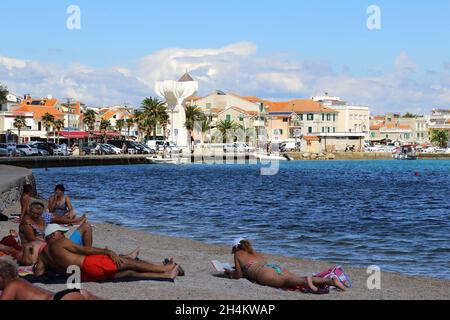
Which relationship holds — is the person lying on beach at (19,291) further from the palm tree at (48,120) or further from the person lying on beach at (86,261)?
the palm tree at (48,120)

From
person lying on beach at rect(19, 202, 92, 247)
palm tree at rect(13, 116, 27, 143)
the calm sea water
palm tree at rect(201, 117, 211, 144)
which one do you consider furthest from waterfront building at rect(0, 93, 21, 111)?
person lying on beach at rect(19, 202, 92, 247)

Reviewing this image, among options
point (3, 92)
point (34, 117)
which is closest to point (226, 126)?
point (34, 117)

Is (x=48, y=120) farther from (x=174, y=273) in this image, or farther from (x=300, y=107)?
(x=174, y=273)

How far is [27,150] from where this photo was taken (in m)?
99.2

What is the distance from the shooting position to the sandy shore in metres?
13.4

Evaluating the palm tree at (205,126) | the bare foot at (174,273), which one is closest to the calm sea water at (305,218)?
the bare foot at (174,273)

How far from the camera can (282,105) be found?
179 meters

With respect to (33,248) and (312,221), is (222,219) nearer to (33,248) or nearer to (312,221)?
(312,221)

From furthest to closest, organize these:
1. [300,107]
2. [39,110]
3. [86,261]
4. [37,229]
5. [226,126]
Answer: [300,107] < [226,126] < [39,110] < [37,229] < [86,261]

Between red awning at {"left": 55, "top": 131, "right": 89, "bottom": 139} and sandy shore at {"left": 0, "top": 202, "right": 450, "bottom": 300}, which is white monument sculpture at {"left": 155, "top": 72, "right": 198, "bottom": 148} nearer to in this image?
red awning at {"left": 55, "top": 131, "right": 89, "bottom": 139}

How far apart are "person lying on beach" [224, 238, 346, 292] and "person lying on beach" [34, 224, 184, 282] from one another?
1885 millimetres

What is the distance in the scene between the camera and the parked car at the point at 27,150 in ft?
321

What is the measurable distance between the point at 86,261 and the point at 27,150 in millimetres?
88207

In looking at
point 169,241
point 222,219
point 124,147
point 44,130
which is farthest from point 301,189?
point 44,130
